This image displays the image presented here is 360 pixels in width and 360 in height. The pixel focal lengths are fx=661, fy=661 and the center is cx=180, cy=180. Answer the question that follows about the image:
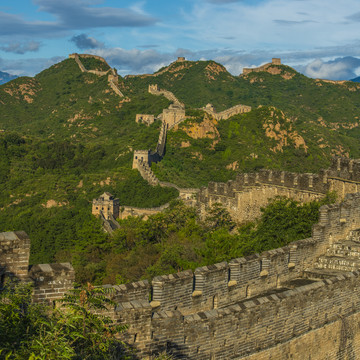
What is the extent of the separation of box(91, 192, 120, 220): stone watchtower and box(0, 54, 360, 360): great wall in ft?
147

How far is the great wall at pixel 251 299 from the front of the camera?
9.61 meters

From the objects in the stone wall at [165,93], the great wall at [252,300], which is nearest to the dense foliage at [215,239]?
the great wall at [252,300]

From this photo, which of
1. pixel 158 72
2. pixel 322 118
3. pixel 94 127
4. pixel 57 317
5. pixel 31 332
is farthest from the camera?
pixel 158 72

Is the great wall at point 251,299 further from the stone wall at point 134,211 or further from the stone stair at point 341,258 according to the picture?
the stone wall at point 134,211

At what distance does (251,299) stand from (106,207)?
50229 millimetres

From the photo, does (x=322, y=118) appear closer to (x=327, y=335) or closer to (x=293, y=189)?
(x=293, y=189)

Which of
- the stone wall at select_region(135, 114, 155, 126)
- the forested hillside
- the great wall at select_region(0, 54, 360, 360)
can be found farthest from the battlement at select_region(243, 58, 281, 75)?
the great wall at select_region(0, 54, 360, 360)

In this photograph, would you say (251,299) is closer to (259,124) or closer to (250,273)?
(250,273)

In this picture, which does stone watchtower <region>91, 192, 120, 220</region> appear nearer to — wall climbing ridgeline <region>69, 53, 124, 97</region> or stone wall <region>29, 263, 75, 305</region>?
stone wall <region>29, 263, 75, 305</region>

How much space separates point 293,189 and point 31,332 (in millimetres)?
17510

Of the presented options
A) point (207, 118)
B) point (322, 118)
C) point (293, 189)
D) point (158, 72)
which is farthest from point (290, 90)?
point (293, 189)

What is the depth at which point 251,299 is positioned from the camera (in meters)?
13.3

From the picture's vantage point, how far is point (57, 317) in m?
8.51

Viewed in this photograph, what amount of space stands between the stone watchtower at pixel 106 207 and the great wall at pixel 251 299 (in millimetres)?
44778
